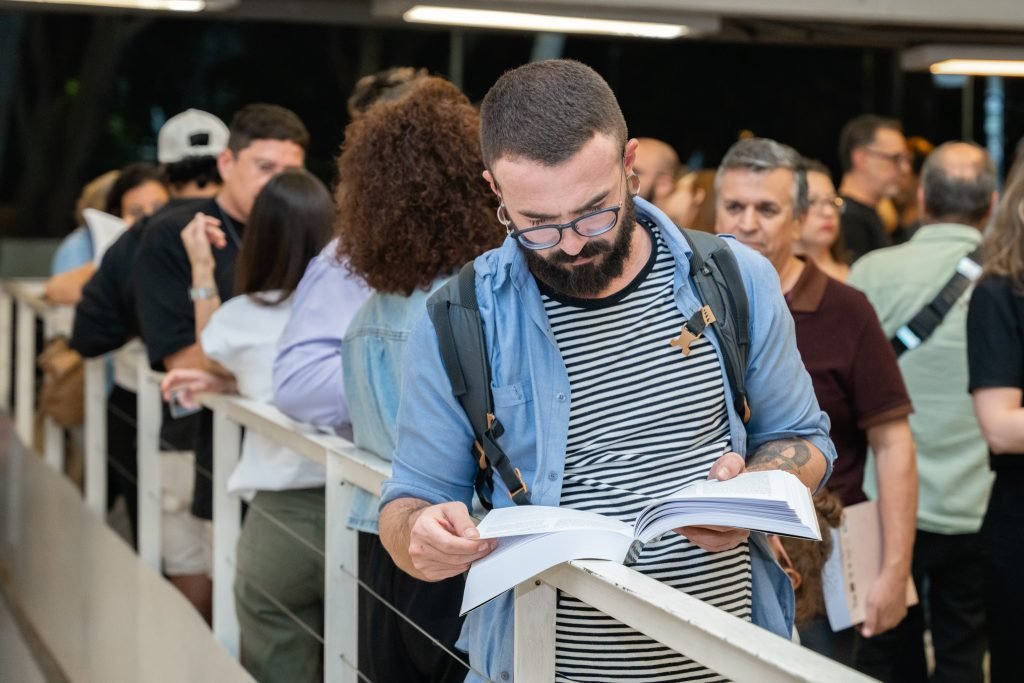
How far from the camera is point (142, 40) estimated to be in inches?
308

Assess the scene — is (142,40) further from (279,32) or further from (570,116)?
(570,116)

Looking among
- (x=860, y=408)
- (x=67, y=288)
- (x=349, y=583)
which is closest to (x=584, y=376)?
(x=349, y=583)

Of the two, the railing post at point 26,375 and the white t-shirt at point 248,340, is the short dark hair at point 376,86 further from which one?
the railing post at point 26,375

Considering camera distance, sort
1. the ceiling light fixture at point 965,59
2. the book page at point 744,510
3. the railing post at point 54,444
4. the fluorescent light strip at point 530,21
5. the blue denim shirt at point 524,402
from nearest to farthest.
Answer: the book page at point 744,510 → the blue denim shirt at point 524,402 → the railing post at point 54,444 → the fluorescent light strip at point 530,21 → the ceiling light fixture at point 965,59

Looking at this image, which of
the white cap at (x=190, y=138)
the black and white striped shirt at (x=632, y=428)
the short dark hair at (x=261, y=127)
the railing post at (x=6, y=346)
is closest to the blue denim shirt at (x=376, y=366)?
the black and white striped shirt at (x=632, y=428)

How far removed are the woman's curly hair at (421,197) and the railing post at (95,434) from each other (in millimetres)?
2508

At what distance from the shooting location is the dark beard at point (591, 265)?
6.07ft

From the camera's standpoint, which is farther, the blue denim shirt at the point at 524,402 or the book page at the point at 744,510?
the blue denim shirt at the point at 524,402

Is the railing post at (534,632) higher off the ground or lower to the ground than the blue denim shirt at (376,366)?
lower

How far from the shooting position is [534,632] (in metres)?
1.82

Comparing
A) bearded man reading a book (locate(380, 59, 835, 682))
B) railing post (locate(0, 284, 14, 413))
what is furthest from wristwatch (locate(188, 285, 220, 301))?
railing post (locate(0, 284, 14, 413))

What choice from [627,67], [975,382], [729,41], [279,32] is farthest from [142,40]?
[975,382]

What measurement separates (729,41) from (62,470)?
5.59 metres

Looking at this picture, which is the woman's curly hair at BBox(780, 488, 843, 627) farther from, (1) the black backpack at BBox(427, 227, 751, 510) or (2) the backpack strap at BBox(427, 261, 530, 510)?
(2) the backpack strap at BBox(427, 261, 530, 510)
